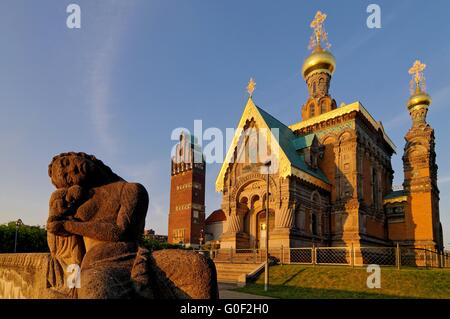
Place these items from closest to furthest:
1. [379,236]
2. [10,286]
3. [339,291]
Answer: [10,286] → [339,291] → [379,236]

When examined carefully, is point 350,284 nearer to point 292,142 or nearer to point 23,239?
point 292,142

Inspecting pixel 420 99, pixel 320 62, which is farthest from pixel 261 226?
pixel 420 99

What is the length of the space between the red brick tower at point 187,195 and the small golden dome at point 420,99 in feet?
134

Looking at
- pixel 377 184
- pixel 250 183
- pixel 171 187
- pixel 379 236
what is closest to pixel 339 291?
pixel 250 183

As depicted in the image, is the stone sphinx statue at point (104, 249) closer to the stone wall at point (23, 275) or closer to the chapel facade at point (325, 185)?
the stone wall at point (23, 275)

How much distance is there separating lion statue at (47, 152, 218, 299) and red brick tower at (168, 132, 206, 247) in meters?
58.8

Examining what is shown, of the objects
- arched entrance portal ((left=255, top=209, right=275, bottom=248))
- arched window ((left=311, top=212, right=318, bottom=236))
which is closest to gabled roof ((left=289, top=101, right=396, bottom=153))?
arched window ((left=311, top=212, right=318, bottom=236))

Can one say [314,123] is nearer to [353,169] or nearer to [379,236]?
[353,169]

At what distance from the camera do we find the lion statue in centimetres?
343

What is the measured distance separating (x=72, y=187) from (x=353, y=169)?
26688mm

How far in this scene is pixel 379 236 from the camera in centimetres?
2977

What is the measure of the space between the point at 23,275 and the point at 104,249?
2169 mm

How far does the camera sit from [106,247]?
12.4 ft

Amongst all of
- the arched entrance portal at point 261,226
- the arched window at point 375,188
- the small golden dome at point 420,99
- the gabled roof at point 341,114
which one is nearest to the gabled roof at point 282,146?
the gabled roof at point 341,114
